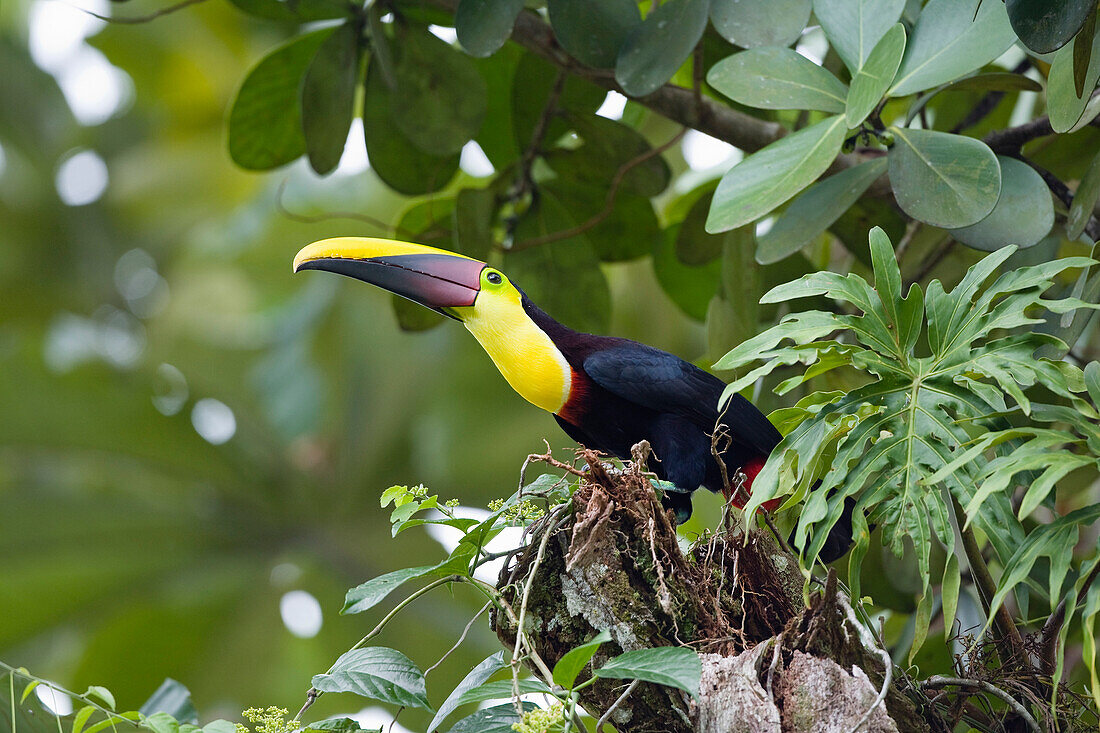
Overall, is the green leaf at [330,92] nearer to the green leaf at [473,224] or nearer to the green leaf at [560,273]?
the green leaf at [473,224]

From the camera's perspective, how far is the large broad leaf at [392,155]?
6.99 feet

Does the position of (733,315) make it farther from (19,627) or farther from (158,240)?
(158,240)

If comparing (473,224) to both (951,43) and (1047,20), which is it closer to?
(951,43)

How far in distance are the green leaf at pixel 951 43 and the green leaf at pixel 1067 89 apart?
7cm

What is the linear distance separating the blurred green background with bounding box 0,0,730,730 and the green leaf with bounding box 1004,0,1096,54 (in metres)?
2.15

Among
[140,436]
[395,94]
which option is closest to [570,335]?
[395,94]

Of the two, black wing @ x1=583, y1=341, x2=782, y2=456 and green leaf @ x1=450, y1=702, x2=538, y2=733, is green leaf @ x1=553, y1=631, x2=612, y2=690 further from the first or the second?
black wing @ x1=583, y1=341, x2=782, y2=456

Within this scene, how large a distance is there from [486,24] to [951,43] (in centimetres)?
70

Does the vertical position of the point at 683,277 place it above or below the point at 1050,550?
above

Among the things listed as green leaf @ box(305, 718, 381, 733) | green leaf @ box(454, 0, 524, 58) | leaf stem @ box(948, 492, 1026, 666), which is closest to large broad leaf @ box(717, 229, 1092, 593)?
leaf stem @ box(948, 492, 1026, 666)

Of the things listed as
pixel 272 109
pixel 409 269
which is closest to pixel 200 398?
pixel 272 109

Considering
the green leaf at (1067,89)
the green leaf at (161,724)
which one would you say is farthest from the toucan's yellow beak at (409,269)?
the green leaf at (1067,89)

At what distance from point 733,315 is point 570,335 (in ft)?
0.92

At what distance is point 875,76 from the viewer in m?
1.37
